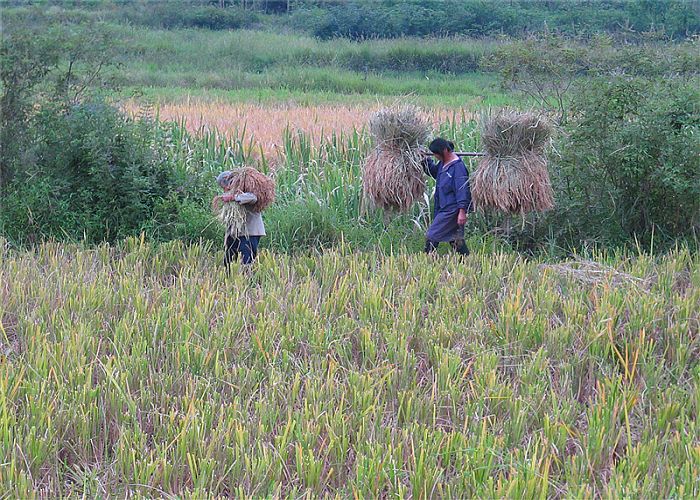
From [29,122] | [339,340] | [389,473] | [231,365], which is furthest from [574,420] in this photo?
[29,122]

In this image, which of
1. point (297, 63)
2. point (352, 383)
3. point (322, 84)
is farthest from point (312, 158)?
point (297, 63)

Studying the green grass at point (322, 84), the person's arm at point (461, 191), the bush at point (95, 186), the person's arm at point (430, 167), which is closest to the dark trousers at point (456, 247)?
the person's arm at point (461, 191)

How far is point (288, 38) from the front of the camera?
31.0m

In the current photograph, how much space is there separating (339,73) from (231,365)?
22.7 meters

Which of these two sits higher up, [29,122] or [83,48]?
[83,48]

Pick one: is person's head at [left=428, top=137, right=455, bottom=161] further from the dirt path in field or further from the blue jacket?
the dirt path in field

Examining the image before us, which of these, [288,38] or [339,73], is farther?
[288,38]

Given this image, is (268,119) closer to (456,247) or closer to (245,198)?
(456,247)

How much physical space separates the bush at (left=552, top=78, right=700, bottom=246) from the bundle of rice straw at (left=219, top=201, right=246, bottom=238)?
3.29m

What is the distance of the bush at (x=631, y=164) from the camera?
808 cm

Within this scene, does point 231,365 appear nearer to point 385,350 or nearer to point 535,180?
point 385,350

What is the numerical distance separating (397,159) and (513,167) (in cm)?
99

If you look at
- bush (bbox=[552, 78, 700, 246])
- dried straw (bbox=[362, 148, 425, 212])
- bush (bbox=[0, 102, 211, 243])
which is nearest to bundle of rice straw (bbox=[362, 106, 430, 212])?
dried straw (bbox=[362, 148, 425, 212])

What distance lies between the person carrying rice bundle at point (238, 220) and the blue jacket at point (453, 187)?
1.57 m
